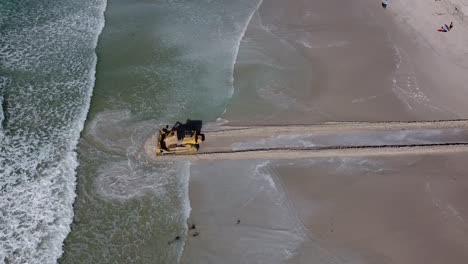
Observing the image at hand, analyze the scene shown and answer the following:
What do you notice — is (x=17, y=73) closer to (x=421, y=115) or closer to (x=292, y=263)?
(x=292, y=263)

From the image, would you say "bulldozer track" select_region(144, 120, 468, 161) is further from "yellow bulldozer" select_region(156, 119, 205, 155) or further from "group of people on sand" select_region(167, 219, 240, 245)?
"group of people on sand" select_region(167, 219, 240, 245)

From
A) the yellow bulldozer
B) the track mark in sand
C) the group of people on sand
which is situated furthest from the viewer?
the yellow bulldozer

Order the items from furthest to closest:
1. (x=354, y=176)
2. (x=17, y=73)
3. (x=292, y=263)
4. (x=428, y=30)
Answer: (x=428, y=30)
(x=17, y=73)
(x=354, y=176)
(x=292, y=263)

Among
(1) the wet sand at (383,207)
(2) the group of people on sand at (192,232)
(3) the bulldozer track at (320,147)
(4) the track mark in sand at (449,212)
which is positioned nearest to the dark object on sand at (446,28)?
(3) the bulldozer track at (320,147)

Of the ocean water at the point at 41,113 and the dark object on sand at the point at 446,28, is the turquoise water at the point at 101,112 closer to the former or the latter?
the ocean water at the point at 41,113

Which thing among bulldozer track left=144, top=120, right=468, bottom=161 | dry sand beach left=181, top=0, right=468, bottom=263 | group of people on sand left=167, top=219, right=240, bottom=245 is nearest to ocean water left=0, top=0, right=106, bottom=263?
group of people on sand left=167, top=219, right=240, bottom=245

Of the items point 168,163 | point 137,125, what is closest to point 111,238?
point 168,163
